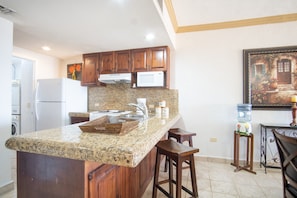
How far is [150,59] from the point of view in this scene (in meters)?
3.33

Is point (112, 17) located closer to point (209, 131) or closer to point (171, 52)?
point (171, 52)

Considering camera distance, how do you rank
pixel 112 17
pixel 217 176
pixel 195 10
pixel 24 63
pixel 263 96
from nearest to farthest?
pixel 112 17, pixel 217 176, pixel 195 10, pixel 263 96, pixel 24 63

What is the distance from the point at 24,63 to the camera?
154 inches

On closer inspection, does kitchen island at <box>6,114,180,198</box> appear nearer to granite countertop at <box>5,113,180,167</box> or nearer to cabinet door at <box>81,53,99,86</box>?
granite countertop at <box>5,113,180,167</box>

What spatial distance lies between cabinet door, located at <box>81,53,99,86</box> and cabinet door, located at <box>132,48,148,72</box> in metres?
0.91

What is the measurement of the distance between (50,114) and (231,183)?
11.6 ft

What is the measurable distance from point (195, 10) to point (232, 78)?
143 cm

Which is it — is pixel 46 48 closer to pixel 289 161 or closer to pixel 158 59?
pixel 158 59

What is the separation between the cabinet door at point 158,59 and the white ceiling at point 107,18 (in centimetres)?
16

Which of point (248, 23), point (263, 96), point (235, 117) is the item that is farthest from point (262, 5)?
point (235, 117)

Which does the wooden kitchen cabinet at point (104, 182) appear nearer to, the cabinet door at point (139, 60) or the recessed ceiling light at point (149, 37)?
the recessed ceiling light at point (149, 37)

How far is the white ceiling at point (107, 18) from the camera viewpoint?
1886mm

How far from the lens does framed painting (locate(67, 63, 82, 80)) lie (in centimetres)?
424

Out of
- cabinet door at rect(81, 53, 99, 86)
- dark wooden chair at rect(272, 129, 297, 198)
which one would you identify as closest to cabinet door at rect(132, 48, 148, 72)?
cabinet door at rect(81, 53, 99, 86)
